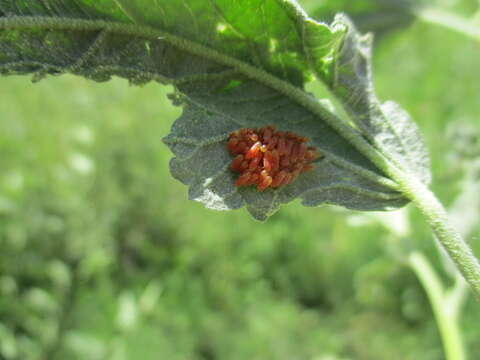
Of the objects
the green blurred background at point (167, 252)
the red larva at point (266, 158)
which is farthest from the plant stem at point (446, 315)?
the green blurred background at point (167, 252)

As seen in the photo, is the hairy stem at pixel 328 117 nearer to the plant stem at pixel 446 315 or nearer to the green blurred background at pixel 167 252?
the plant stem at pixel 446 315

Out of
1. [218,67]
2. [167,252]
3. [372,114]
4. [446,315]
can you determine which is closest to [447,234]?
[372,114]

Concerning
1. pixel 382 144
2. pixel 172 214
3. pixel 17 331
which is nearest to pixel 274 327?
pixel 172 214

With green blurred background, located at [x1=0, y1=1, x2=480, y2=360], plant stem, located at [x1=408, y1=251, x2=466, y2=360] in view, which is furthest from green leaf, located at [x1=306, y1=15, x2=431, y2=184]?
green blurred background, located at [x1=0, y1=1, x2=480, y2=360]

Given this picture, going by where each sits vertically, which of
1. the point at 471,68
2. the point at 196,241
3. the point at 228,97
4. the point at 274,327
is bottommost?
the point at 228,97

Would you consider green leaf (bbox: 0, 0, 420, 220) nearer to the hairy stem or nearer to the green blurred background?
the hairy stem

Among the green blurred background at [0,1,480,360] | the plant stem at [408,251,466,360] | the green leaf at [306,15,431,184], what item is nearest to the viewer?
the green leaf at [306,15,431,184]

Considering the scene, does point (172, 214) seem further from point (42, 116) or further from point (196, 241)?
point (42, 116)
